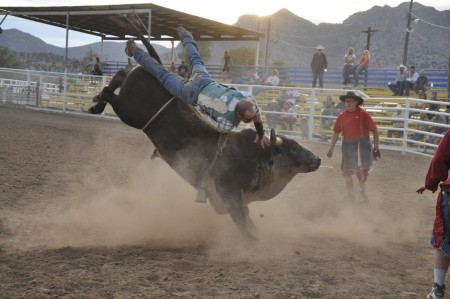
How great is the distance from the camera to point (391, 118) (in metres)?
13.3

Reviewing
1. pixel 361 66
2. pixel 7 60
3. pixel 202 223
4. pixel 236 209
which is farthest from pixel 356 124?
pixel 7 60

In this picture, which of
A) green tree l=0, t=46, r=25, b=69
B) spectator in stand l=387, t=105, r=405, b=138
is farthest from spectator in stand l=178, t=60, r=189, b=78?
green tree l=0, t=46, r=25, b=69

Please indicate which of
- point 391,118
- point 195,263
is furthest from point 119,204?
point 391,118

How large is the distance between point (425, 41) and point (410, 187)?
116m

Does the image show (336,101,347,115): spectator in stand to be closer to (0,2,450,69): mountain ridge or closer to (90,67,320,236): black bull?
(90,67,320,236): black bull

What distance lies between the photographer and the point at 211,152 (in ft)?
16.2

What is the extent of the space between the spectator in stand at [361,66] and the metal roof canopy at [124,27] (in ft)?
20.9

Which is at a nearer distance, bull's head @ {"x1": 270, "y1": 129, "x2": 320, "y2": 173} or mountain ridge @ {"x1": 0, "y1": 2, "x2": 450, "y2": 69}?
bull's head @ {"x1": 270, "y1": 129, "x2": 320, "y2": 173}

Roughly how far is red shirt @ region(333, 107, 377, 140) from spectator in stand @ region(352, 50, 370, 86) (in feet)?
37.9

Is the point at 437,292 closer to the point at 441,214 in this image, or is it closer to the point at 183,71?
the point at 441,214

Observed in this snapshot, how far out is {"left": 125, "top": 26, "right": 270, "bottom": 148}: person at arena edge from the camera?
4540mm

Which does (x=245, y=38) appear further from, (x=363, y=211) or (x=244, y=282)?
(x=244, y=282)

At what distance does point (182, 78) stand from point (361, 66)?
14.1 meters

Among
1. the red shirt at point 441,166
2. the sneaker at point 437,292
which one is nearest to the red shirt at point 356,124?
the red shirt at point 441,166
